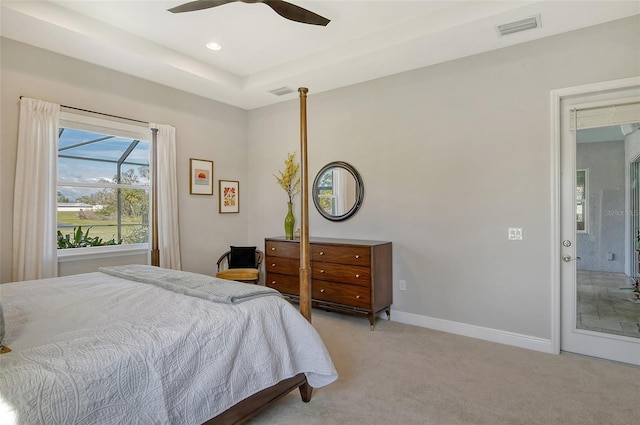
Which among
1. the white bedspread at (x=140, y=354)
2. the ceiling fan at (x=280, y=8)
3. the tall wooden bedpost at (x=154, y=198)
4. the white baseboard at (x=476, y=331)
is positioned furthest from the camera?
the tall wooden bedpost at (x=154, y=198)

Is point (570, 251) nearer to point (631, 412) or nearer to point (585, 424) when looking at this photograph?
point (631, 412)

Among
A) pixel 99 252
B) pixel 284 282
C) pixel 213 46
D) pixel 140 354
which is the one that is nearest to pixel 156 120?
pixel 213 46

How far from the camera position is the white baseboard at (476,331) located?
316 cm

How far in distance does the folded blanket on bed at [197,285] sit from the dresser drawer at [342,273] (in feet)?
5.25

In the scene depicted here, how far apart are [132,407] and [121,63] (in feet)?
11.5

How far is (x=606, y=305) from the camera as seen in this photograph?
9.86 ft

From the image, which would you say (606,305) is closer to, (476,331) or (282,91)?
(476,331)

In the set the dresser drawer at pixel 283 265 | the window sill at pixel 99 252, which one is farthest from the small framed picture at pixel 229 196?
the window sill at pixel 99 252

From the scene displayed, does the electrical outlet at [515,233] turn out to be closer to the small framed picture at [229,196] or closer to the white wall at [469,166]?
the white wall at [469,166]

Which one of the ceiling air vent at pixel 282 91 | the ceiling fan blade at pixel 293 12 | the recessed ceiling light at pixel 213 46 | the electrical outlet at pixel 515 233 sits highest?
the recessed ceiling light at pixel 213 46

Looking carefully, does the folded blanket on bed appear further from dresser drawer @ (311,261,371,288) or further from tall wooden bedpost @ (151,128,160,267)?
dresser drawer @ (311,261,371,288)

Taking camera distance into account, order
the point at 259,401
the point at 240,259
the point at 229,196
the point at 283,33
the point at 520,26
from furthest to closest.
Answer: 1. the point at 229,196
2. the point at 240,259
3. the point at 283,33
4. the point at 520,26
5. the point at 259,401

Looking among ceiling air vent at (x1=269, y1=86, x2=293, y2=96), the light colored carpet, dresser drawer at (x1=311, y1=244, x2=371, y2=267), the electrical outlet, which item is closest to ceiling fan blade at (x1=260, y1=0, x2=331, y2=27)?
ceiling air vent at (x1=269, y1=86, x2=293, y2=96)

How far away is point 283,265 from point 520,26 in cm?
339
